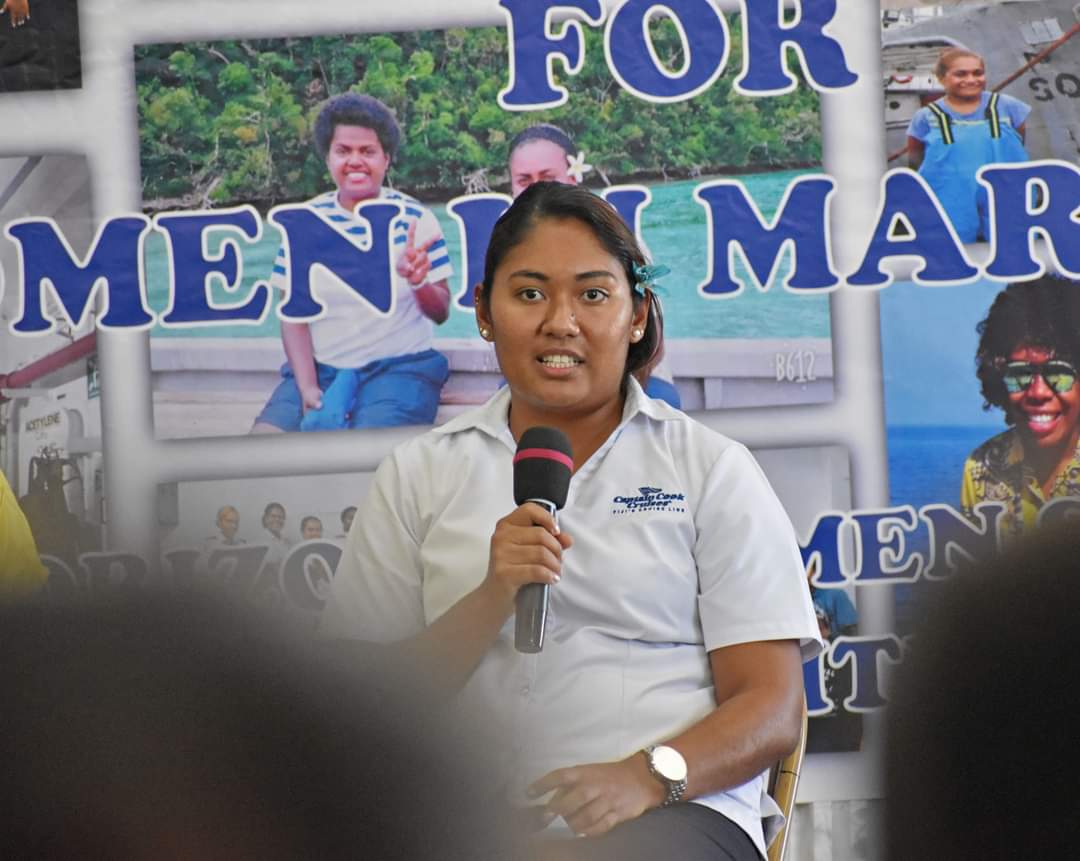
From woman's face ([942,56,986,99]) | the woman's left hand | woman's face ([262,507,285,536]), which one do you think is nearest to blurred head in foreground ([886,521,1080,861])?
the woman's left hand

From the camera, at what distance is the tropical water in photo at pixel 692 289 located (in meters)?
2.75

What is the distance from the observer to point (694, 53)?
2.76m

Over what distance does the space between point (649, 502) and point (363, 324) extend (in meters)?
1.17

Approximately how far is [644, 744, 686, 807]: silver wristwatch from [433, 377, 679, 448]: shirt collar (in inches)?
19.1

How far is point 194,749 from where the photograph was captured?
1.55ft

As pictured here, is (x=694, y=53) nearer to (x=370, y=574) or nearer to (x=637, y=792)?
(x=370, y=574)

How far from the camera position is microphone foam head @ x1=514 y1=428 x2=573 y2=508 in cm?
159

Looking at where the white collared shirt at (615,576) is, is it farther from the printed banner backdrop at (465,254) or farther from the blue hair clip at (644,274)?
the printed banner backdrop at (465,254)

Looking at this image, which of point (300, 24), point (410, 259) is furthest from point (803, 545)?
point (300, 24)

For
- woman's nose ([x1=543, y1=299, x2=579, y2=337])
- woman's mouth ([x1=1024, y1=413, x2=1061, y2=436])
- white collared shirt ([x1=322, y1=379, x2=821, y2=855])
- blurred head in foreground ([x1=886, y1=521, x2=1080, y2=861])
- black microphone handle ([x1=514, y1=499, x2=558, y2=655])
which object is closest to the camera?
blurred head in foreground ([x1=886, y1=521, x2=1080, y2=861])

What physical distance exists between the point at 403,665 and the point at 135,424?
237cm

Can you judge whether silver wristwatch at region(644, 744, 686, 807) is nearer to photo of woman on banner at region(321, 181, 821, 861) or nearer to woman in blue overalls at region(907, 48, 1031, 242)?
photo of woman on banner at region(321, 181, 821, 861)

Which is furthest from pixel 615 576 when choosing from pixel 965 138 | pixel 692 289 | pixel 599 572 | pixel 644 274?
pixel 965 138

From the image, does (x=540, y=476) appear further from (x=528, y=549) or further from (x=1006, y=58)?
(x=1006, y=58)
